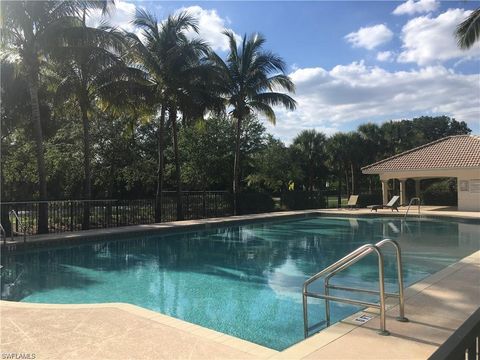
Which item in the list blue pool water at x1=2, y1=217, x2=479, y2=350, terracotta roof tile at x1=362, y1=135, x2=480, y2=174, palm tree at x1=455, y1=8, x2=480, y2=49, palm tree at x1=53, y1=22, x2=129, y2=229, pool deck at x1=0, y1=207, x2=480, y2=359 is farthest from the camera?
terracotta roof tile at x1=362, y1=135, x2=480, y2=174

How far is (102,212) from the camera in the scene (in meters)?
16.9

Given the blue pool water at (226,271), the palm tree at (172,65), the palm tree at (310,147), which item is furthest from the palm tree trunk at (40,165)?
the palm tree at (310,147)

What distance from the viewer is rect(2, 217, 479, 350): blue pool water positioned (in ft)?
22.3

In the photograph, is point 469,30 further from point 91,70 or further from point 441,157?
point 91,70

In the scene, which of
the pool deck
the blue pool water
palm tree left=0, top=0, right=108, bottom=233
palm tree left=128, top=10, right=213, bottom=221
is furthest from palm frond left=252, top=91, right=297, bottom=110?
the pool deck

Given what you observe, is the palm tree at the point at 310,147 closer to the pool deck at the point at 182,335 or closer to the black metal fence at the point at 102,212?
the black metal fence at the point at 102,212

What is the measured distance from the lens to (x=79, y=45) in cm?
1490

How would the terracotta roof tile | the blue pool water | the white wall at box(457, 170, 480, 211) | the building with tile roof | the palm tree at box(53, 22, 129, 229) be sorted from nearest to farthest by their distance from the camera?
the blue pool water → the palm tree at box(53, 22, 129, 229) → the white wall at box(457, 170, 480, 211) → the building with tile roof → the terracotta roof tile

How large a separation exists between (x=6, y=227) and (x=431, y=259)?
40.9ft

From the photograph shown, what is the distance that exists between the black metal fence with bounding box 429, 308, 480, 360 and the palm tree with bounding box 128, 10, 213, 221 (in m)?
17.9

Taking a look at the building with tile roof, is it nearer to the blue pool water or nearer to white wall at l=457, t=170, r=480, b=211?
white wall at l=457, t=170, r=480, b=211

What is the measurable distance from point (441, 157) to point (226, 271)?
20.0m

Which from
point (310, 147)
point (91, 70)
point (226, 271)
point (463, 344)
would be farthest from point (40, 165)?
point (310, 147)

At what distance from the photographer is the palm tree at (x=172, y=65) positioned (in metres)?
19.3
